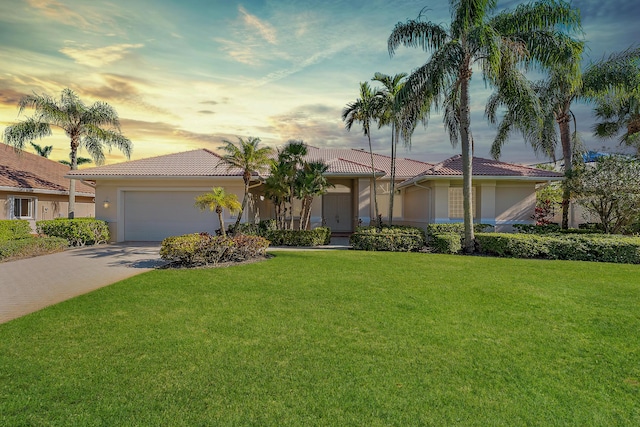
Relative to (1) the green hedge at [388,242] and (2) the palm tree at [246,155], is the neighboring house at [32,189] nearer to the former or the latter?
(2) the palm tree at [246,155]

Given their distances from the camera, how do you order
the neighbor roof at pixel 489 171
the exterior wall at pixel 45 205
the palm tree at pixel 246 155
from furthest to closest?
1. the exterior wall at pixel 45 205
2. the neighbor roof at pixel 489 171
3. the palm tree at pixel 246 155

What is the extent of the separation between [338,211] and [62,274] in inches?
661

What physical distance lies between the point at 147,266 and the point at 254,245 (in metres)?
3.28

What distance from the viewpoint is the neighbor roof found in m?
17.0

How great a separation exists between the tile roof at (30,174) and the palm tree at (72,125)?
142cm

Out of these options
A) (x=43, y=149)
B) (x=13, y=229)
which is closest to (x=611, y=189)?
(x=13, y=229)

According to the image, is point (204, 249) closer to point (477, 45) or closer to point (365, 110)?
point (477, 45)

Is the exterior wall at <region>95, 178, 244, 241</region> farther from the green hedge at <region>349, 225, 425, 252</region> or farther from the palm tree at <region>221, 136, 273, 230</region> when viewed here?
the green hedge at <region>349, 225, 425, 252</region>

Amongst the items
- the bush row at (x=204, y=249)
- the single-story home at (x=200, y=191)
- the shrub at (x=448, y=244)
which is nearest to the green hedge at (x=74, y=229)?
the single-story home at (x=200, y=191)

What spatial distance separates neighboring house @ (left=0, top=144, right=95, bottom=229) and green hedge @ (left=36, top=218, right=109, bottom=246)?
3.20 meters

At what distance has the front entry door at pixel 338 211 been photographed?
24.2 meters

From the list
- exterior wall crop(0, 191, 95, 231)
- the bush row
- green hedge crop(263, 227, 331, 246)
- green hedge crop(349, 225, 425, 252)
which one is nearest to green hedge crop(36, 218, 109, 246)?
exterior wall crop(0, 191, 95, 231)

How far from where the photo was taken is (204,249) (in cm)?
1069

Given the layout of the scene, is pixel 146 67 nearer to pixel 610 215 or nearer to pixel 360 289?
pixel 360 289
